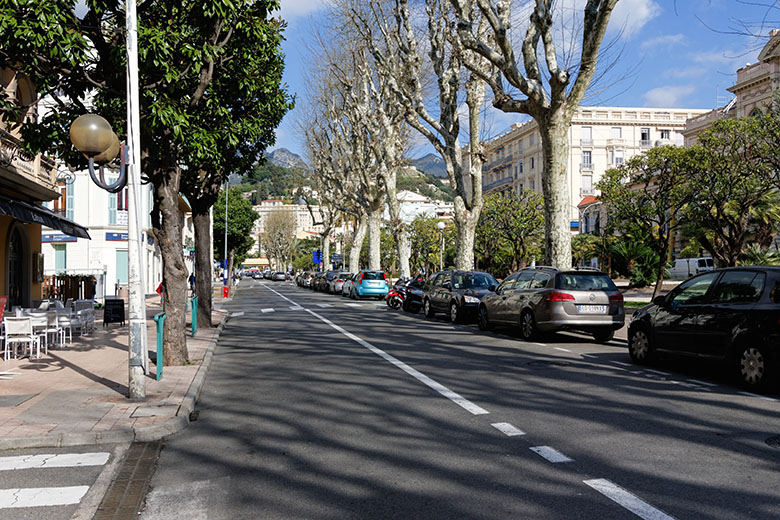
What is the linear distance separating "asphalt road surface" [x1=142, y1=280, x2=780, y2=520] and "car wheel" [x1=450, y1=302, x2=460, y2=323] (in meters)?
8.03

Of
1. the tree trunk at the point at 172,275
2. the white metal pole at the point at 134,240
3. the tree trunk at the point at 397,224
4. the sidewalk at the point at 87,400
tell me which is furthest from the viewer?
the tree trunk at the point at 397,224

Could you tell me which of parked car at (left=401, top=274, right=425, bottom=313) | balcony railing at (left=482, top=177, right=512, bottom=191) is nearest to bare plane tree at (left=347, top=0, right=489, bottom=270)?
parked car at (left=401, top=274, right=425, bottom=313)

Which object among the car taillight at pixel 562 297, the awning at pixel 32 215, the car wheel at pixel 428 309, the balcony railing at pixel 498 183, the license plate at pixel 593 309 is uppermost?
the balcony railing at pixel 498 183

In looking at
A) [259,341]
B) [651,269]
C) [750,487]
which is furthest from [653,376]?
[651,269]

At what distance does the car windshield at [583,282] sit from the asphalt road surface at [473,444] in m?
2.70

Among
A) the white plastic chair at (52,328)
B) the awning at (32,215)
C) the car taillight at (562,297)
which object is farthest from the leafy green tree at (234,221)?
the car taillight at (562,297)

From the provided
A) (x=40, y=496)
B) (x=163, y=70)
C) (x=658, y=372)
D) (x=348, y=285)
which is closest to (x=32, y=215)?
(x=163, y=70)

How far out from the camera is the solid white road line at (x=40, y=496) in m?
4.49

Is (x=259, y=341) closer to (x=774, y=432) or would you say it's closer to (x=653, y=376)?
(x=653, y=376)

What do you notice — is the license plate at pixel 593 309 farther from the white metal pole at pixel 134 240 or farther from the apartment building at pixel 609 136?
the apartment building at pixel 609 136

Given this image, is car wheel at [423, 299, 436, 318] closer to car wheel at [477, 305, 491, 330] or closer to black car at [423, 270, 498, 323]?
black car at [423, 270, 498, 323]

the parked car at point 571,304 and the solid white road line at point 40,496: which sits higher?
the parked car at point 571,304

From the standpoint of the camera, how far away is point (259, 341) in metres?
15.0

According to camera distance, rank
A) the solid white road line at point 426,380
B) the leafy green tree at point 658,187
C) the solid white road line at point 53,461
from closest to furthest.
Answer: the solid white road line at point 53,461 → the solid white road line at point 426,380 → the leafy green tree at point 658,187
